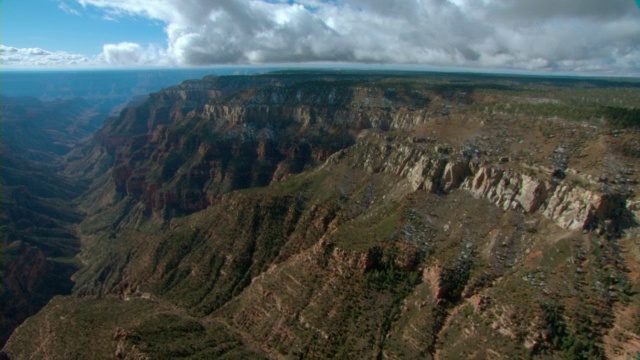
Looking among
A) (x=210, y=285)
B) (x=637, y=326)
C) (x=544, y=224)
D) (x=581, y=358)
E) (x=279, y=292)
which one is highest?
(x=544, y=224)

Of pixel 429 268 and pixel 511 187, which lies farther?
pixel 511 187

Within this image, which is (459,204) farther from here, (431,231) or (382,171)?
(382,171)

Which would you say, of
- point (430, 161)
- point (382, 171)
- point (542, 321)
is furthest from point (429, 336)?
point (382, 171)

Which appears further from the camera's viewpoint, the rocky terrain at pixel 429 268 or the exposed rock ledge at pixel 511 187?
the exposed rock ledge at pixel 511 187

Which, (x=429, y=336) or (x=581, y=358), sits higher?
(x=581, y=358)

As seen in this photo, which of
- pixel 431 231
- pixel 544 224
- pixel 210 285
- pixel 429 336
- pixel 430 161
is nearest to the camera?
pixel 429 336

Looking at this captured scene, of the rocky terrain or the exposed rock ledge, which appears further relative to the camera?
the exposed rock ledge

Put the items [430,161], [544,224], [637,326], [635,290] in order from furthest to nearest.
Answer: [430,161], [544,224], [635,290], [637,326]

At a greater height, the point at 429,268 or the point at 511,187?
the point at 511,187
